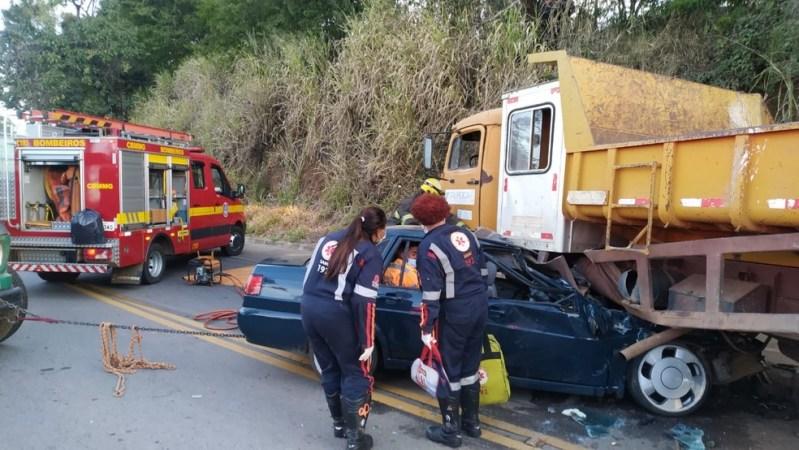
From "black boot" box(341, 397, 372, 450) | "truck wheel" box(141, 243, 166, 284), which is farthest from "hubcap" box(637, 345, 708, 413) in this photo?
"truck wheel" box(141, 243, 166, 284)

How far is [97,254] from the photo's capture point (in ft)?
26.0

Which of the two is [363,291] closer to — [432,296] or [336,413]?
[432,296]

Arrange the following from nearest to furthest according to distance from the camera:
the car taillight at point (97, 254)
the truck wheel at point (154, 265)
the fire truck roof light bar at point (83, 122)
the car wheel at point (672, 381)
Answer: the car wheel at point (672, 381) < the car taillight at point (97, 254) < the fire truck roof light bar at point (83, 122) < the truck wheel at point (154, 265)

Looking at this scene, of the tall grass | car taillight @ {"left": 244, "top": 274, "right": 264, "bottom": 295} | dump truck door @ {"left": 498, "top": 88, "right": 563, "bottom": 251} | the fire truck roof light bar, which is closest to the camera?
car taillight @ {"left": 244, "top": 274, "right": 264, "bottom": 295}

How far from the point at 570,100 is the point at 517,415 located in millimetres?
2979

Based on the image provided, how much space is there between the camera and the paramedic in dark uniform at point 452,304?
3.57 metres

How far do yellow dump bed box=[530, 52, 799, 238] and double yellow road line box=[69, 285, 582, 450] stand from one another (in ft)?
6.16

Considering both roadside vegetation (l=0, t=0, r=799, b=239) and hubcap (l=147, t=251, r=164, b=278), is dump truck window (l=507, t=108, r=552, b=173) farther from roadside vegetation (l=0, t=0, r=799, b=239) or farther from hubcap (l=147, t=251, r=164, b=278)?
hubcap (l=147, t=251, r=164, b=278)

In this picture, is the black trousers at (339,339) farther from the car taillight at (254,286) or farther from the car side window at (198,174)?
the car side window at (198,174)

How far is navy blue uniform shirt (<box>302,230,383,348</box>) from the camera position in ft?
11.2

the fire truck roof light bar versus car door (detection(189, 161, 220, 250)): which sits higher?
the fire truck roof light bar

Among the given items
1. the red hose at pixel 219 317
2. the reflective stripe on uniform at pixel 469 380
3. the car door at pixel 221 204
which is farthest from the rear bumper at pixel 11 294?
the car door at pixel 221 204

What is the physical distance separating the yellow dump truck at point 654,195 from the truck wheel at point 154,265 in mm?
5141

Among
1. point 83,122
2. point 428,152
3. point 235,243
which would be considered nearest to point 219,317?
point 428,152
